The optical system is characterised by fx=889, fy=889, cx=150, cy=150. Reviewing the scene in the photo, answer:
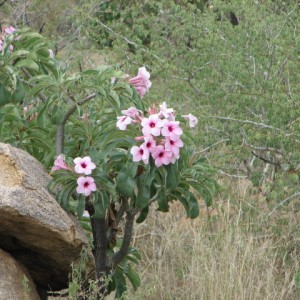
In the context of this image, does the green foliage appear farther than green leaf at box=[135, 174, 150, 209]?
Yes

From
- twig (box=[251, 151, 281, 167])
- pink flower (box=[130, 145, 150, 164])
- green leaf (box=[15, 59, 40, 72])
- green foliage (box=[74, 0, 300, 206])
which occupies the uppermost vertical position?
green foliage (box=[74, 0, 300, 206])

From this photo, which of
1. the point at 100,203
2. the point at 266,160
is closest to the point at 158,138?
the point at 100,203

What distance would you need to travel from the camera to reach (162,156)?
3.68 metres

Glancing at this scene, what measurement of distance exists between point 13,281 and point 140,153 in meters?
0.76

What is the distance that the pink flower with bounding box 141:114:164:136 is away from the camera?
362 centimetres

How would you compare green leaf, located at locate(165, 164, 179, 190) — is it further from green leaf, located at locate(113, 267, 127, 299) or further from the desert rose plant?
green leaf, located at locate(113, 267, 127, 299)

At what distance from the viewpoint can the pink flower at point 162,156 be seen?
367cm

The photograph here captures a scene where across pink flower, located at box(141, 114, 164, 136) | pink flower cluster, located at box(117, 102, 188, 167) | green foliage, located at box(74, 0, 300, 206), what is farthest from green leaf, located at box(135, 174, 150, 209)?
green foliage, located at box(74, 0, 300, 206)

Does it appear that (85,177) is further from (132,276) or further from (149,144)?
(132,276)

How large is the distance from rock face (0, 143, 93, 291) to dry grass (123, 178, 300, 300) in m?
0.88

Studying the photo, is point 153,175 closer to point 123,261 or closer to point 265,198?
point 123,261

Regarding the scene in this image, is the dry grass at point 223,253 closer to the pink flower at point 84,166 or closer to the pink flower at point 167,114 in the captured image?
the pink flower at point 84,166

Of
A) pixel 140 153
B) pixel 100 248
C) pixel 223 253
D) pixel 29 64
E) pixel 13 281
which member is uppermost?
pixel 29 64

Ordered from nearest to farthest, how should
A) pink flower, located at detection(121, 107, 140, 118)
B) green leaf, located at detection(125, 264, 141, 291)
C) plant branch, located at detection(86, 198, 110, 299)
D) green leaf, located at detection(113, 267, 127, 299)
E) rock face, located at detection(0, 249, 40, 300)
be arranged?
1. rock face, located at detection(0, 249, 40, 300)
2. pink flower, located at detection(121, 107, 140, 118)
3. plant branch, located at detection(86, 198, 110, 299)
4. green leaf, located at detection(113, 267, 127, 299)
5. green leaf, located at detection(125, 264, 141, 291)
